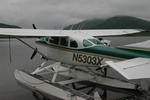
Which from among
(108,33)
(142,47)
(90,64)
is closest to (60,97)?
(90,64)

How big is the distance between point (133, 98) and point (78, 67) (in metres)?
2.04

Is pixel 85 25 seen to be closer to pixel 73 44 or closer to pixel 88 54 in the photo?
Result: pixel 73 44

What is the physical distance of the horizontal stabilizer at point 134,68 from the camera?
14.2ft

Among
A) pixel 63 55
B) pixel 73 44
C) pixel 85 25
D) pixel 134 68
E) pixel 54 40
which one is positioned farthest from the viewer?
pixel 85 25

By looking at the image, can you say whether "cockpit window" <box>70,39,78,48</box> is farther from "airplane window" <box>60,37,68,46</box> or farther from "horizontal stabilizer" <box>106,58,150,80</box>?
"horizontal stabilizer" <box>106,58,150,80</box>

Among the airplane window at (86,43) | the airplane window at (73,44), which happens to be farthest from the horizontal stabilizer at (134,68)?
the airplane window at (73,44)

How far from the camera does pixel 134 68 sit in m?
4.77

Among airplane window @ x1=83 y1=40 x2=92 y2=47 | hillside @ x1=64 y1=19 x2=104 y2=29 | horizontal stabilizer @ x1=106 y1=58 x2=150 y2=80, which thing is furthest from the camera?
hillside @ x1=64 y1=19 x2=104 y2=29

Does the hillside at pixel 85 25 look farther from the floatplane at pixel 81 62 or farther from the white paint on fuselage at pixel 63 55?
the floatplane at pixel 81 62

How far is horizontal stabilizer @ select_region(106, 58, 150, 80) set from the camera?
4.33 m

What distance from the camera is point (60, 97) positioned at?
233 inches

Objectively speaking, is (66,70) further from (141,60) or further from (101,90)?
(141,60)

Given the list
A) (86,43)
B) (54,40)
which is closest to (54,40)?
(54,40)

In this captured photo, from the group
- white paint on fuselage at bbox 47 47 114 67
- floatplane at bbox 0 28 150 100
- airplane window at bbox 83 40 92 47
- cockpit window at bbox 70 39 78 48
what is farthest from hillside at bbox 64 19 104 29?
airplane window at bbox 83 40 92 47
